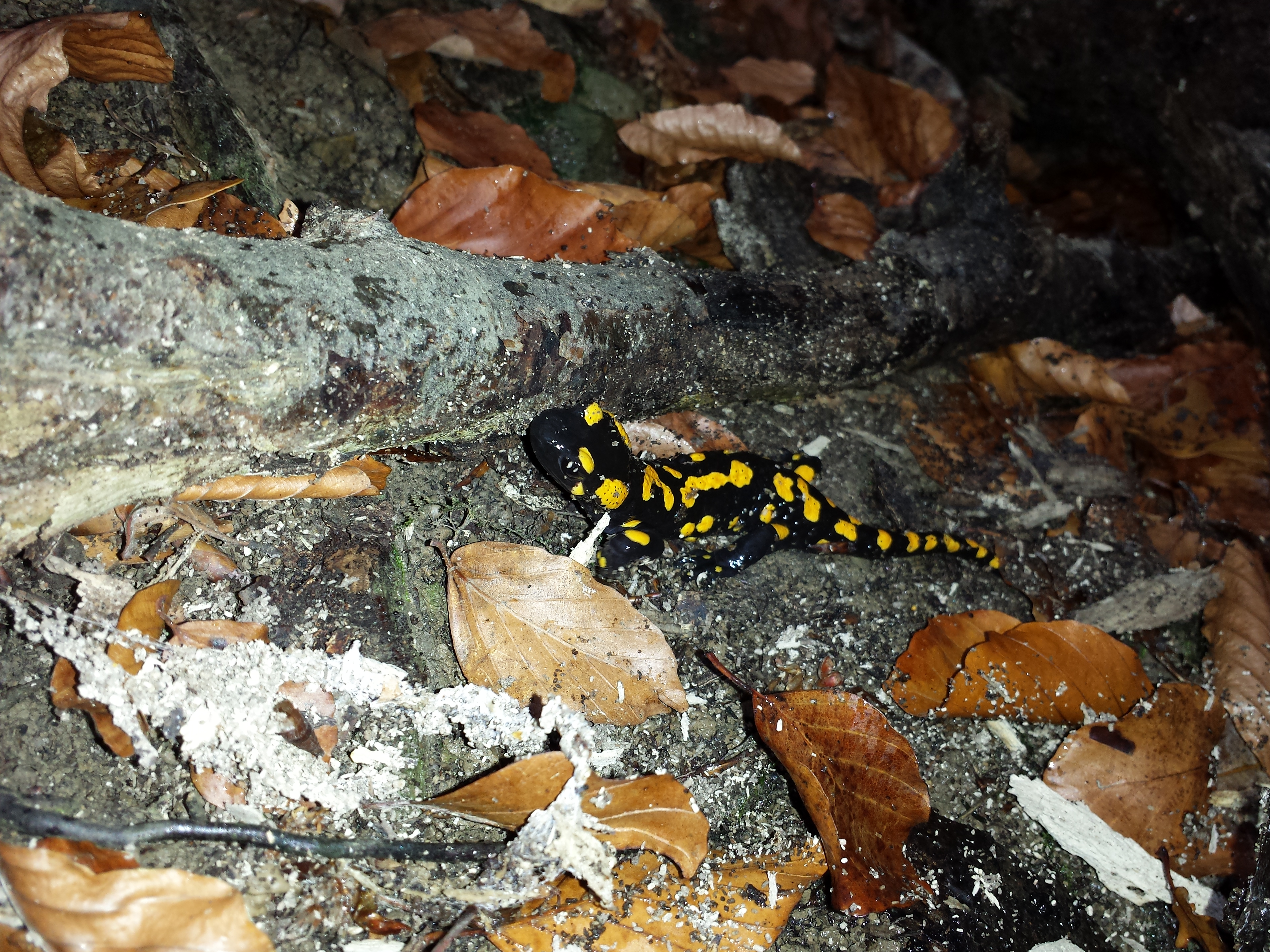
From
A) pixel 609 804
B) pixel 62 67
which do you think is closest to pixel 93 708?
pixel 609 804

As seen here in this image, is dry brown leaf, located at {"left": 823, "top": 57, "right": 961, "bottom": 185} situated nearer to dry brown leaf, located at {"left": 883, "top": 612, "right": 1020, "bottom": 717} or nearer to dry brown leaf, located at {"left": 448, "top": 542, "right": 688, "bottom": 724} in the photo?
dry brown leaf, located at {"left": 883, "top": 612, "right": 1020, "bottom": 717}

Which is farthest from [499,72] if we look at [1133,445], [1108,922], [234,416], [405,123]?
[1108,922]

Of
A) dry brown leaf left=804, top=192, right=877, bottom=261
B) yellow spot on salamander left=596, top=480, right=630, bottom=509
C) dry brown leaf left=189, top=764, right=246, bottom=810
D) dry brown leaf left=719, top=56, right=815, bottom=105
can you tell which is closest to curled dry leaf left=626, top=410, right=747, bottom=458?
yellow spot on salamander left=596, top=480, right=630, bottom=509

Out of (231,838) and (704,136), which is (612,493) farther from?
(704,136)

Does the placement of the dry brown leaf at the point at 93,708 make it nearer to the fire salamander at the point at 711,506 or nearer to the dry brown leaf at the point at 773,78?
the fire salamander at the point at 711,506

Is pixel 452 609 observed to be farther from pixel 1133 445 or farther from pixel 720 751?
pixel 1133 445

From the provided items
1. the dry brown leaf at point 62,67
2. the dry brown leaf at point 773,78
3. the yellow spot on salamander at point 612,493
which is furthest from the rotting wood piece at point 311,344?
the dry brown leaf at point 773,78
